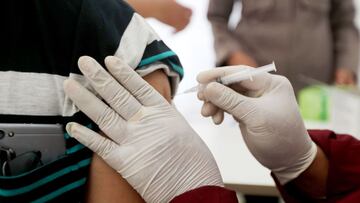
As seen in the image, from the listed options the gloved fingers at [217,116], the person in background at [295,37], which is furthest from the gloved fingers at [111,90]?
Answer: the person in background at [295,37]

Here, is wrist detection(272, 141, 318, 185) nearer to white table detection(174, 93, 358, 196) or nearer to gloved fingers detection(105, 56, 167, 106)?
white table detection(174, 93, 358, 196)

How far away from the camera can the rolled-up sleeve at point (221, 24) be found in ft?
8.33

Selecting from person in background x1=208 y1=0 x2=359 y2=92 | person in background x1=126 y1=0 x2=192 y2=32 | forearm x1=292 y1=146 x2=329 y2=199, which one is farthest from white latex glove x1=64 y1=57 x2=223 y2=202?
person in background x1=208 y1=0 x2=359 y2=92

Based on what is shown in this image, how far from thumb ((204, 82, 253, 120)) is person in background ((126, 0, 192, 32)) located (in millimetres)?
199

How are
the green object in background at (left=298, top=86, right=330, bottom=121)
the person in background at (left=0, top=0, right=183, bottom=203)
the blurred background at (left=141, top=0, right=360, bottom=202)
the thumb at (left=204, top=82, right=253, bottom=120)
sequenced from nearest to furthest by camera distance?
the person in background at (left=0, top=0, right=183, bottom=203), the thumb at (left=204, top=82, right=253, bottom=120), the blurred background at (left=141, top=0, right=360, bottom=202), the green object in background at (left=298, top=86, right=330, bottom=121)

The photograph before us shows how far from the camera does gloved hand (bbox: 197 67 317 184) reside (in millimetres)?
983

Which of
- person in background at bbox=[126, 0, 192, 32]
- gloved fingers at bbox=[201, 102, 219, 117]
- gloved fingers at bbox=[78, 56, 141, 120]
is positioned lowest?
gloved fingers at bbox=[201, 102, 219, 117]

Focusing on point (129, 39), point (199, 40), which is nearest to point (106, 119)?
point (129, 39)

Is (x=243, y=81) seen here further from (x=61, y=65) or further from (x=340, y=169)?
(x=61, y=65)

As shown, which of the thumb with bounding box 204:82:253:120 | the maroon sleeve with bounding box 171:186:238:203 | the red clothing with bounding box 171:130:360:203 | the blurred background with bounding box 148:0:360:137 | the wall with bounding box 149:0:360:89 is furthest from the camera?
the wall with bounding box 149:0:360:89

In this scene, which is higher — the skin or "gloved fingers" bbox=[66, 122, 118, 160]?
"gloved fingers" bbox=[66, 122, 118, 160]

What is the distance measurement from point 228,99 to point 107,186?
333mm

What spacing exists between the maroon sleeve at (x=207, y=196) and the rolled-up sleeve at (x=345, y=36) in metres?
2.18

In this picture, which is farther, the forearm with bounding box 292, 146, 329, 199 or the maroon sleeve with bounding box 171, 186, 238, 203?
the forearm with bounding box 292, 146, 329, 199
